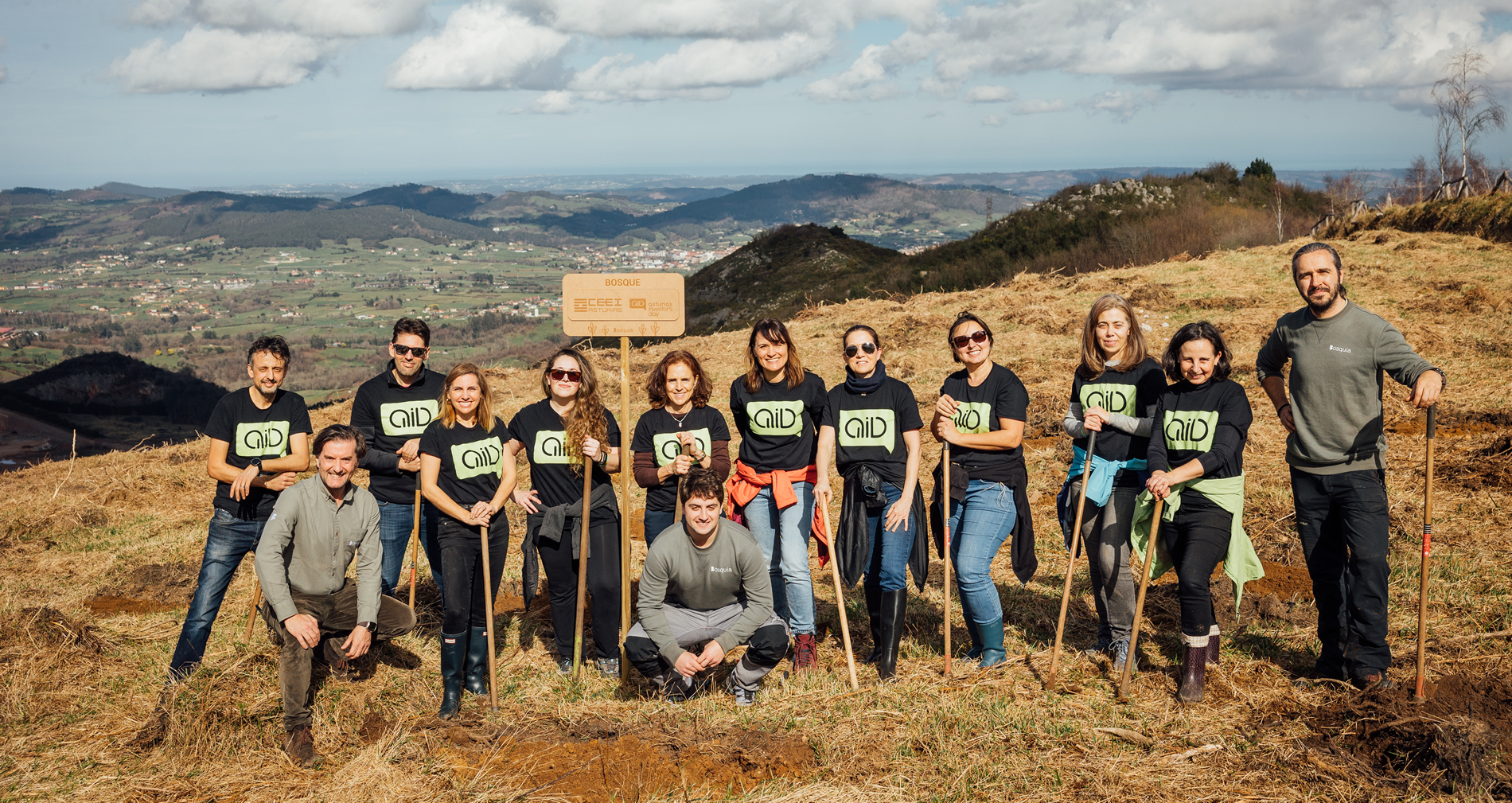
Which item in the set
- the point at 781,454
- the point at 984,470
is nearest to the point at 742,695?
the point at 781,454

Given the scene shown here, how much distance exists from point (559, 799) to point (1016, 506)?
2.90 metres

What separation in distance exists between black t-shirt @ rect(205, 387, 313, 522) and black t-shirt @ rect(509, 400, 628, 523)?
4.50 feet

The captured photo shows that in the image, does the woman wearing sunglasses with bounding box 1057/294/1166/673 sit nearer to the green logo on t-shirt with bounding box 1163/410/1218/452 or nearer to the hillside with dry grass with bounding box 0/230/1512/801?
the green logo on t-shirt with bounding box 1163/410/1218/452

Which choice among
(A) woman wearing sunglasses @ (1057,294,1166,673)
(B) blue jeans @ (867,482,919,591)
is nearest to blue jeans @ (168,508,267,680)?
(B) blue jeans @ (867,482,919,591)

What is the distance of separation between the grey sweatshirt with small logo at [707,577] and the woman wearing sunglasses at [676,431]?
427 millimetres

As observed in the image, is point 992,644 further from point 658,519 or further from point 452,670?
point 452,670

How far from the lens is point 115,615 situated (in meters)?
7.13

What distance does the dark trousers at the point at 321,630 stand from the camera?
4.65 metres

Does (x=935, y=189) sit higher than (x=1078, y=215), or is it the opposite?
(x=935, y=189)

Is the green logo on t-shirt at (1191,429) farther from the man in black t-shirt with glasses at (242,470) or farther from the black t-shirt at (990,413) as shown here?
the man in black t-shirt with glasses at (242,470)

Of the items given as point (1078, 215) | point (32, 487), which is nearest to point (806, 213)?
point (1078, 215)

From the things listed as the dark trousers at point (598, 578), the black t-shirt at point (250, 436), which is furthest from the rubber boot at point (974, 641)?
the black t-shirt at point (250, 436)

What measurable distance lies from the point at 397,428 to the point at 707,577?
7.88ft

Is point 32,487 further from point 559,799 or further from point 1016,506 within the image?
point 1016,506
